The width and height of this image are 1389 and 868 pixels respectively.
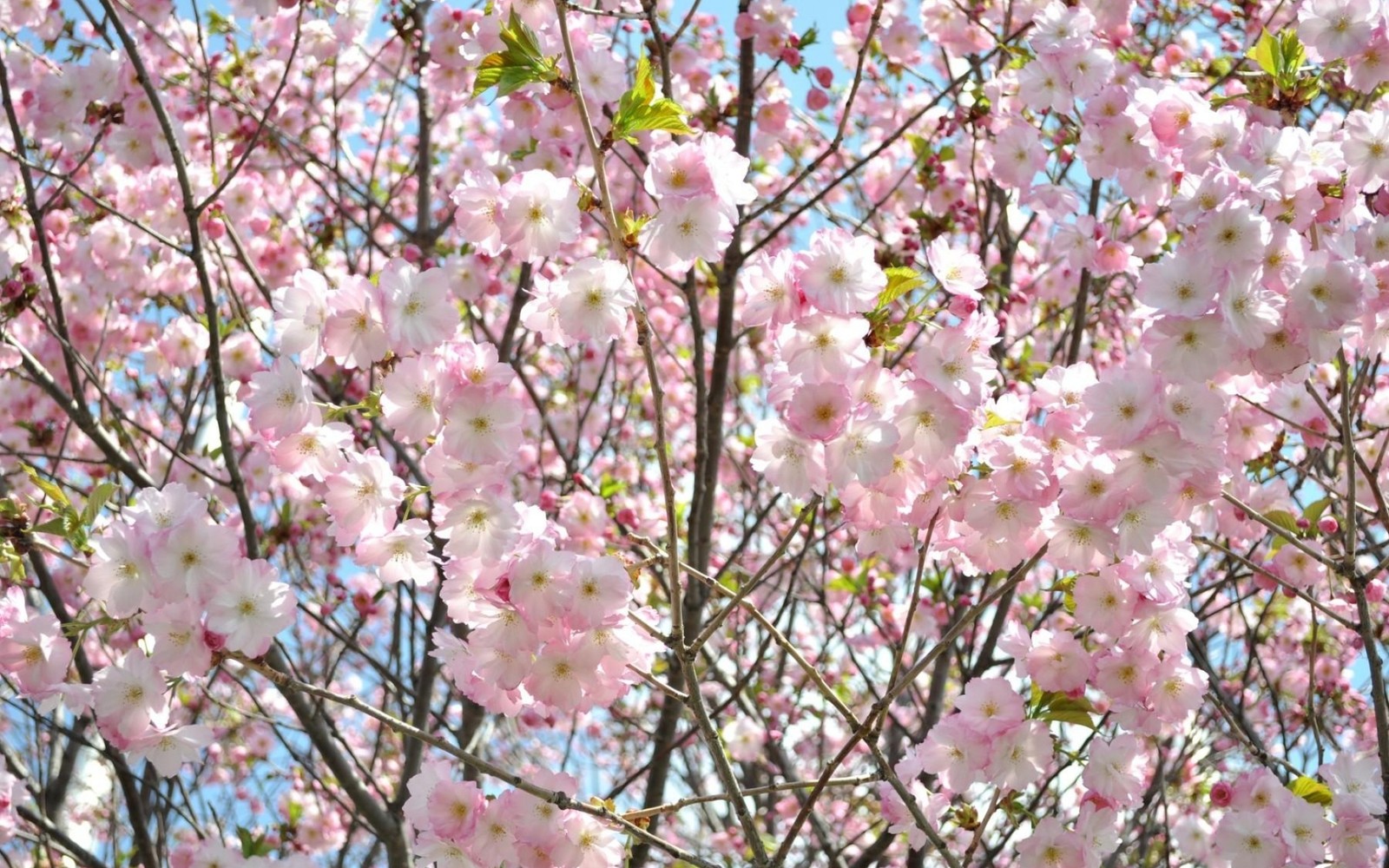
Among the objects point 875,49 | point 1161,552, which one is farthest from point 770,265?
point 875,49

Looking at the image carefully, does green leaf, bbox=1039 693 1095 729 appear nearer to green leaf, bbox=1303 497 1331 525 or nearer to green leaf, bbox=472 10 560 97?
green leaf, bbox=1303 497 1331 525

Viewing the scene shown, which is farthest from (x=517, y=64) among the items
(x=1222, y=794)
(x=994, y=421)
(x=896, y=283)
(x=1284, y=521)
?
(x=1222, y=794)

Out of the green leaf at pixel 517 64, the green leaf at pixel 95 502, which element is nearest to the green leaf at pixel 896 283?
the green leaf at pixel 517 64

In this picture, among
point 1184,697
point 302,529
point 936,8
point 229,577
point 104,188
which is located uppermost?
point 936,8

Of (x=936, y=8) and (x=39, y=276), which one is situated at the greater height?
(x=936, y=8)

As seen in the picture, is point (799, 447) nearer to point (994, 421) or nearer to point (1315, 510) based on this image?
point (994, 421)

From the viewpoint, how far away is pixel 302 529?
496cm

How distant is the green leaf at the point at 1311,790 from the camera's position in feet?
8.23

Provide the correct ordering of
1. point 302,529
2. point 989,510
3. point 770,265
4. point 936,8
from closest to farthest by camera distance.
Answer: point 770,265, point 989,510, point 936,8, point 302,529

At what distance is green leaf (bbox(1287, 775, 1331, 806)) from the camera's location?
2.51m

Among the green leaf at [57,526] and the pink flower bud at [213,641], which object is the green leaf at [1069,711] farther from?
the green leaf at [57,526]

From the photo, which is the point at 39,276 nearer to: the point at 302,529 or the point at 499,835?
the point at 302,529

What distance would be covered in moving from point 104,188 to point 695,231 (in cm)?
387

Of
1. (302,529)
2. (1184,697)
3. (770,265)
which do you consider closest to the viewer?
(770,265)
